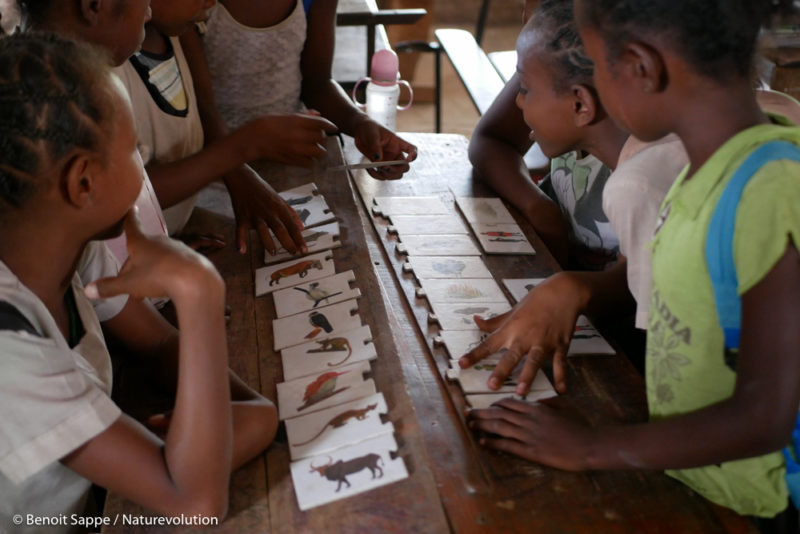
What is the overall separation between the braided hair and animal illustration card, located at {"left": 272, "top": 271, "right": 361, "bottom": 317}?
20.1 inches

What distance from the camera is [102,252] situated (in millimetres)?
→ 1287

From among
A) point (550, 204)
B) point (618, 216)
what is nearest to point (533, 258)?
point (550, 204)

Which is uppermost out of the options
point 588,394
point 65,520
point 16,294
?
point 16,294

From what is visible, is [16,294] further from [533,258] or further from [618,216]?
[533,258]

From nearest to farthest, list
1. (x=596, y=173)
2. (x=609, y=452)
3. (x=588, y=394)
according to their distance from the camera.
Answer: (x=609, y=452)
(x=588, y=394)
(x=596, y=173)

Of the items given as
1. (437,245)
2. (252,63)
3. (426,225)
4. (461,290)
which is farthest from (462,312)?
(252,63)

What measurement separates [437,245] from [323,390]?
0.57 meters

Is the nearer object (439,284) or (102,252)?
(102,252)

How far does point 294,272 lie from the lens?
1499mm

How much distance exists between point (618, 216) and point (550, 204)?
1.79 feet

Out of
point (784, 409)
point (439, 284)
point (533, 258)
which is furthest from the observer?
point (533, 258)

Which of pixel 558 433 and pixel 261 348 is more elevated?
pixel 558 433

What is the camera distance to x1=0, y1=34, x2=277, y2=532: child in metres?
0.90

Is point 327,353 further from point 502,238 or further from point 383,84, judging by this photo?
point 383,84
